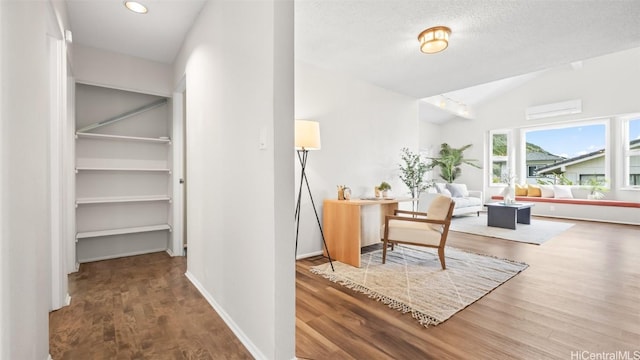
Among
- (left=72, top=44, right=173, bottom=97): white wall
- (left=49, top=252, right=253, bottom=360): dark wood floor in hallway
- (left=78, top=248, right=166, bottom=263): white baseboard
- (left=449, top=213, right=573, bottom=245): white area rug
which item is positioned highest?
(left=72, top=44, right=173, bottom=97): white wall

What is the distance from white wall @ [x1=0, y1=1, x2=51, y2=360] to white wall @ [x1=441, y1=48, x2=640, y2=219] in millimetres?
9041

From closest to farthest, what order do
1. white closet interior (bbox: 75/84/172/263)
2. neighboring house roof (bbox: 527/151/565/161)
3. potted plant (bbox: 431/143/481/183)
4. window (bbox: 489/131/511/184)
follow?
white closet interior (bbox: 75/84/172/263), neighboring house roof (bbox: 527/151/565/161), window (bbox: 489/131/511/184), potted plant (bbox: 431/143/481/183)

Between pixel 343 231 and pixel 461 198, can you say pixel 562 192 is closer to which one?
pixel 461 198

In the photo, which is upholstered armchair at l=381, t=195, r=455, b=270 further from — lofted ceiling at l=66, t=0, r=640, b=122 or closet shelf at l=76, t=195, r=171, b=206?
closet shelf at l=76, t=195, r=171, b=206

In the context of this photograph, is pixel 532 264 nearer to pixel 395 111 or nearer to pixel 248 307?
pixel 395 111

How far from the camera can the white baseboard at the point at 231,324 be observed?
62.2 inches

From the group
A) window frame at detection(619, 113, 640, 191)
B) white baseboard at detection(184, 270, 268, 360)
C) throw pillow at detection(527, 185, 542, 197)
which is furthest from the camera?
throw pillow at detection(527, 185, 542, 197)

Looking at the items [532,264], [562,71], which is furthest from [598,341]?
[562,71]

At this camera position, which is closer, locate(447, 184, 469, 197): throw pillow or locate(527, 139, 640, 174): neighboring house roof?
locate(527, 139, 640, 174): neighboring house roof

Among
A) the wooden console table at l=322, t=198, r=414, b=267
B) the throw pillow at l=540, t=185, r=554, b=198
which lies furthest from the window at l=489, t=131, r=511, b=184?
the wooden console table at l=322, t=198, r=414, b=267

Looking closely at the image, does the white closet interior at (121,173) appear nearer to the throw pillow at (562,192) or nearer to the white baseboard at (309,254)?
the white baseboard at (309,254)

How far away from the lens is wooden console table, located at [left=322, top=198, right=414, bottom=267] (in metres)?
3.19

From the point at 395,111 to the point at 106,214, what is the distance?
14.8 ft

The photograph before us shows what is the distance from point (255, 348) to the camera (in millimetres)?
1594
